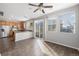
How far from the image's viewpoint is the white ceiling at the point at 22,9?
6.01 ft

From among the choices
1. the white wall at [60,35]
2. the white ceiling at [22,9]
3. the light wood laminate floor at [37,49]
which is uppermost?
the white ceiling at [22,9]

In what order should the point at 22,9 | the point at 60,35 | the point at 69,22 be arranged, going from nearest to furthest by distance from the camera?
the point at 22,9 < the point at 69,22 < the point at 60,35

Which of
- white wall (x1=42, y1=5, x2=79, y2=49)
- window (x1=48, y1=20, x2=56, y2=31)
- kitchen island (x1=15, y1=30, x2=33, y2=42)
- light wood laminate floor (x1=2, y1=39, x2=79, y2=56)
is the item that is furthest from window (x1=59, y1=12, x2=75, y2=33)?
kitchen island (x1=15, y1=30, x2=33, y2=42)

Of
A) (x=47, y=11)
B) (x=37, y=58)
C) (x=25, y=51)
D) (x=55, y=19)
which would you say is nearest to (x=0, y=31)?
(x=25, y=51)

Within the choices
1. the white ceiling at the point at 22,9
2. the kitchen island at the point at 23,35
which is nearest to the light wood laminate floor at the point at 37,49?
the kitchen island at the point at 23,35

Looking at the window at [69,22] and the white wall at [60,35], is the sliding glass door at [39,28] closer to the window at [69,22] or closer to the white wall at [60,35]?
the white wall at [60,35]

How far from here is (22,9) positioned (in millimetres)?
1929

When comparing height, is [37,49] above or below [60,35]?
below

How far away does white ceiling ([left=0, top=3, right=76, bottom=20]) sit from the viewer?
6.01ft

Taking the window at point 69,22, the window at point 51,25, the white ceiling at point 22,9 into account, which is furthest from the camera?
the window at point 51,25

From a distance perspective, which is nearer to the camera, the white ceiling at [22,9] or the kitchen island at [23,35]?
the white ceiling at [22,9]

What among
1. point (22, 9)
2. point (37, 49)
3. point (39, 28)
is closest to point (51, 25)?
point (39, 28)

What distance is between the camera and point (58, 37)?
230 cm

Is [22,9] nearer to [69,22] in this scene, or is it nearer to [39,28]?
[39,28]
